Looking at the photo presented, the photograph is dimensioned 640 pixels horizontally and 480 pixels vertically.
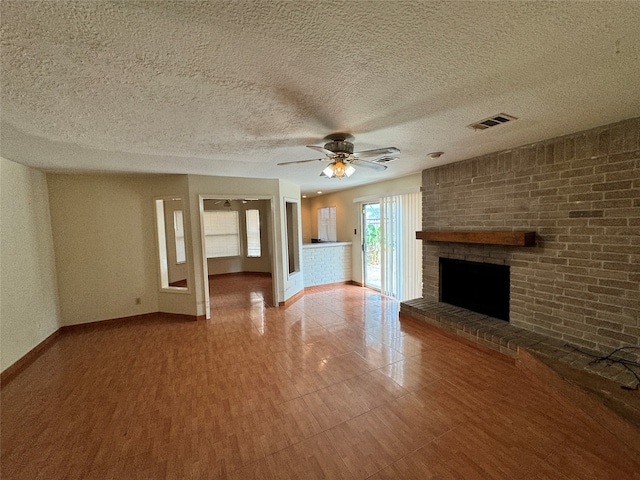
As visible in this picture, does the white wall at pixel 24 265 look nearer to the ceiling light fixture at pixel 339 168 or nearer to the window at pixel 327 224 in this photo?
the ceiling light fixture at pixel 339 168

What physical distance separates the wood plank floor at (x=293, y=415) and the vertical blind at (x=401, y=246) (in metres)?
1.55

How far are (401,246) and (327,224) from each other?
3.02 metres

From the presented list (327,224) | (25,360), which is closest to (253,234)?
(327,224)

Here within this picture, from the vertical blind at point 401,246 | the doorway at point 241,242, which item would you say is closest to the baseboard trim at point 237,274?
the doorway at point 241,242

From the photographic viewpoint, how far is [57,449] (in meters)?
1.76

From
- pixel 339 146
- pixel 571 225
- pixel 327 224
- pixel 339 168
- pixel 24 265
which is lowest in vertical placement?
pixel 24 265

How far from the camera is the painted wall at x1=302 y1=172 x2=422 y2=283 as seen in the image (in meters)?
4.75

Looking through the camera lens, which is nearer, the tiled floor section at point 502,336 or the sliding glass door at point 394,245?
the tiled floor section at point 502,336

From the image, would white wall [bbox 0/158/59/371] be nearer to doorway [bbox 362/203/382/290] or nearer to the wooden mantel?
the wooden mantel

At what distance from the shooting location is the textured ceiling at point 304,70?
39.4 inches

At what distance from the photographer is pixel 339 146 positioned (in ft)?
7.59

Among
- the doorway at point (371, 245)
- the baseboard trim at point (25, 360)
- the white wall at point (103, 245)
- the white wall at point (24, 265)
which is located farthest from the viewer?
the doorway at point (371, 245)

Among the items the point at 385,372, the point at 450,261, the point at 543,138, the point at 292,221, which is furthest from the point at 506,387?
the point at 292,221

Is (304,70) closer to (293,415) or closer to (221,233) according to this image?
(293,415)
